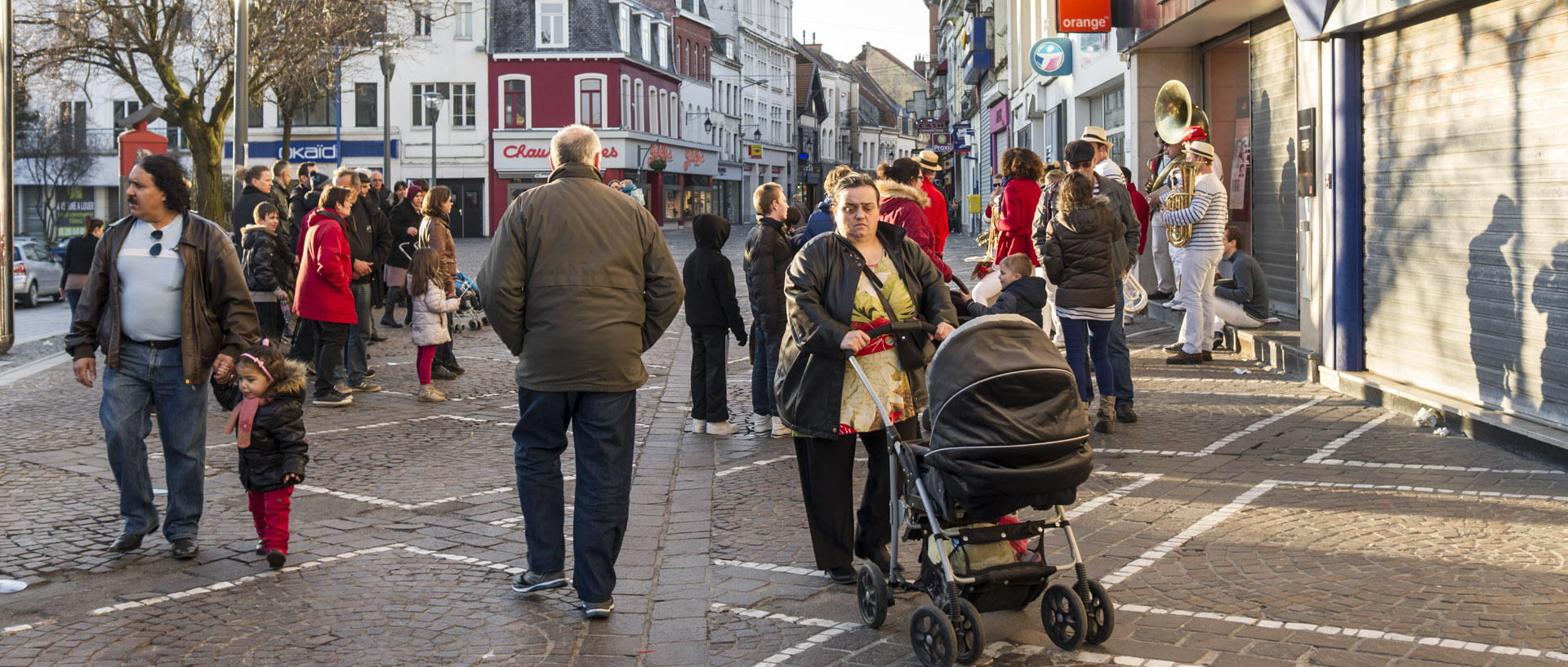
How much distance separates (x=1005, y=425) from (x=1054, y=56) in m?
19.8

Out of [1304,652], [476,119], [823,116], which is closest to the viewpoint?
[1304,652]

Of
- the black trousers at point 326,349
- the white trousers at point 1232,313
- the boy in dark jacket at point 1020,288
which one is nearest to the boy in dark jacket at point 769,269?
the boy in dark jacket at point 1020,288

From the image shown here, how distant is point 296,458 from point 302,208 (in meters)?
8.86

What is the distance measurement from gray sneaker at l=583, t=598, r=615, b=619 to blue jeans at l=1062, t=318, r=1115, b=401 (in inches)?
176

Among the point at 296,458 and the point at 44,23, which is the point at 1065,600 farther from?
the point at 44,23

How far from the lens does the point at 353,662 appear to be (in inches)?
193

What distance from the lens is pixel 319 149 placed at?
193 ft

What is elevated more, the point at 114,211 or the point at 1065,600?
the point at 114,211

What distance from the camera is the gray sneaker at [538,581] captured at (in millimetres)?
5723

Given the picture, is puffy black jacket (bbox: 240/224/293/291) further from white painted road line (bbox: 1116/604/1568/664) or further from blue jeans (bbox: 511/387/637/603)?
white painted road line (bbox: 1116/604/1568/664)

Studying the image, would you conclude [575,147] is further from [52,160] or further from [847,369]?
[52,160]

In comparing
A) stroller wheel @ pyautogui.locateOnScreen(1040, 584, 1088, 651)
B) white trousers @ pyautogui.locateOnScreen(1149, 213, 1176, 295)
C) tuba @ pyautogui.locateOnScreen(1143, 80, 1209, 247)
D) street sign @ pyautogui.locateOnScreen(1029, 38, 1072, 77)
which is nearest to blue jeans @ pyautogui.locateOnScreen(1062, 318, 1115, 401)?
stroller wheel @ pyautogui.locateOnScreen(1040, 584, 1088, 651)

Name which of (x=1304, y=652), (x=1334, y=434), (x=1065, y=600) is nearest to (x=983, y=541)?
(x=1065, y=600)

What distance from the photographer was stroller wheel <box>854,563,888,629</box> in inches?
204
